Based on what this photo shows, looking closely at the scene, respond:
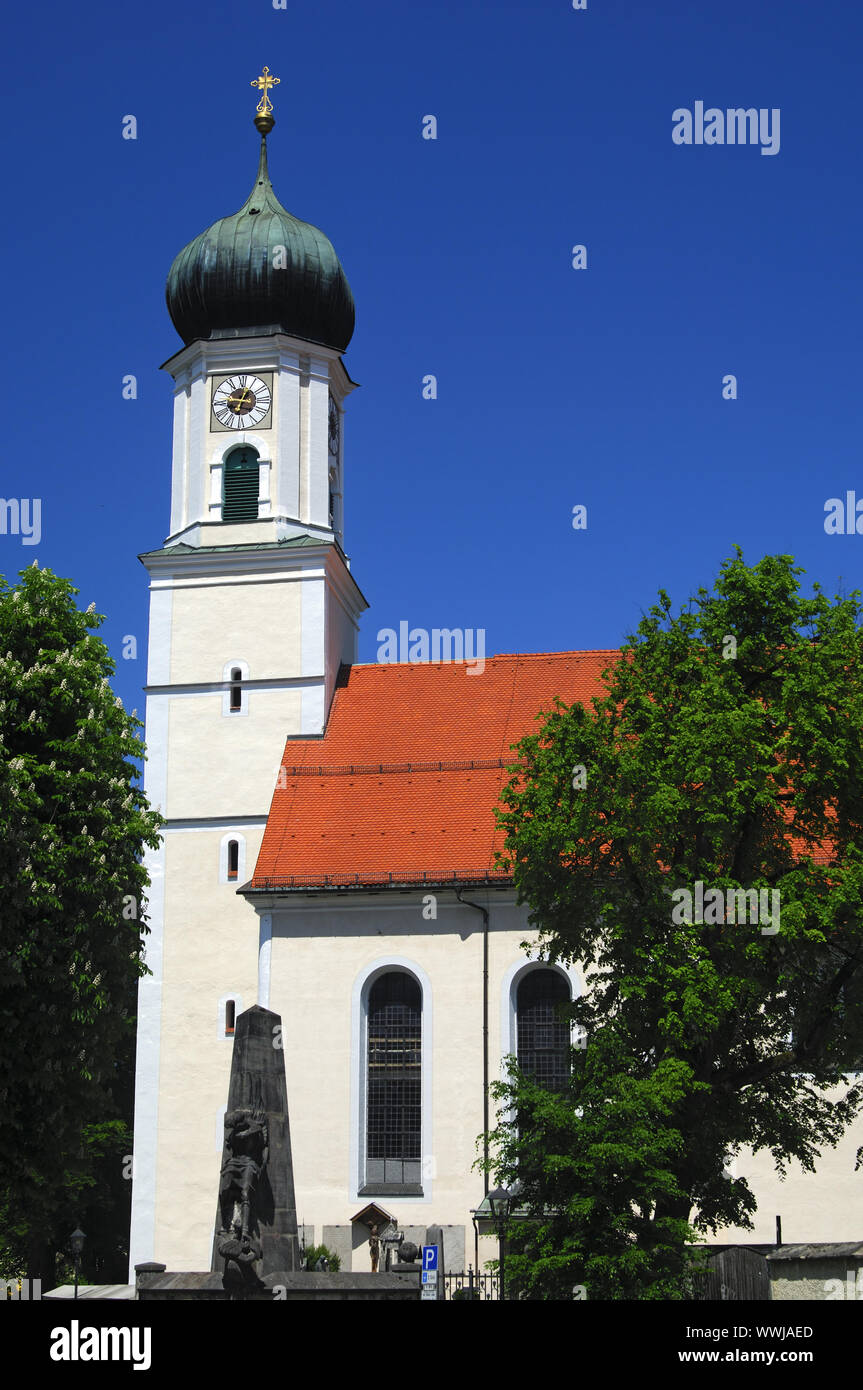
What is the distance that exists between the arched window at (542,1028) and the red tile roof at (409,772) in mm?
2325

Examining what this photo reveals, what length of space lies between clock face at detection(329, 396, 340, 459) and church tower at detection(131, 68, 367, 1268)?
6 centimetres

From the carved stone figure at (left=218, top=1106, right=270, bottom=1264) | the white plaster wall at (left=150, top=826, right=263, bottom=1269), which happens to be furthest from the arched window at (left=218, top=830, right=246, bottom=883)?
the carved stone figure at (left=218, top=1106, right=270, bottom=1264)

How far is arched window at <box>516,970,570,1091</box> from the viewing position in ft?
101

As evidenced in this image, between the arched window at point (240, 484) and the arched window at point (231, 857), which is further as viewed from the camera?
the arched window at point (240, 484)

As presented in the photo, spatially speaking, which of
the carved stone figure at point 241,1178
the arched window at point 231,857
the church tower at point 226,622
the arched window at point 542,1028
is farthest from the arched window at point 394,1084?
the carved stone figure at point 241,1178

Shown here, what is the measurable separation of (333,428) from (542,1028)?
1579cm

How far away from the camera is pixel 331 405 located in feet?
127

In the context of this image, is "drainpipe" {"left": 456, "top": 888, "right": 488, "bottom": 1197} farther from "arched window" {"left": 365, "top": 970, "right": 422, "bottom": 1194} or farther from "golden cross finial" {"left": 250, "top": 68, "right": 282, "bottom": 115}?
"golden cross finial" {"left": 250, "top": 68, "right": 282, "bottom": 115}

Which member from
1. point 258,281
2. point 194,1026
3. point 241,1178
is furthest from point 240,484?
point 241,1178

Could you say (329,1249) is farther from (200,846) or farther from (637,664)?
(637,664)

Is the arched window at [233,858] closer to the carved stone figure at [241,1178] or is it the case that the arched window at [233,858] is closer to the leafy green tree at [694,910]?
the carved stone figure at [241,1178]

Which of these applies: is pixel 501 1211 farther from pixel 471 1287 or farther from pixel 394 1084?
pixel 394 1084

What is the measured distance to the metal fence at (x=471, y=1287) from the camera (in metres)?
23.4

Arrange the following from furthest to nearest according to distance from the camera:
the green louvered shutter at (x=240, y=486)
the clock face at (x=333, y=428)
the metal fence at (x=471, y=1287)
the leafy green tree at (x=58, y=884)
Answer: the clock face at (x=333, y=428) < the green louvered shutter at (x=240, y=486) < the metal fence at (x=471, y=1287) < the leafy green tree at (x=58, y=884)
